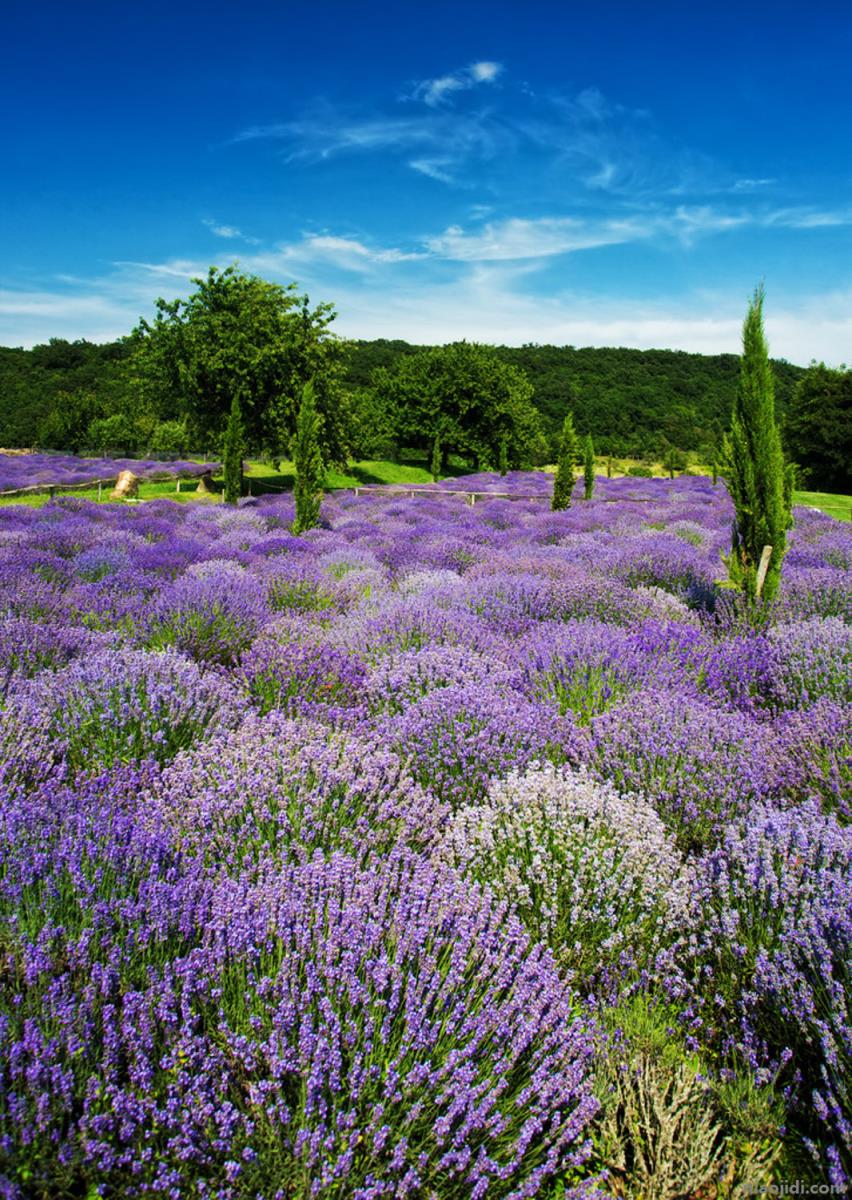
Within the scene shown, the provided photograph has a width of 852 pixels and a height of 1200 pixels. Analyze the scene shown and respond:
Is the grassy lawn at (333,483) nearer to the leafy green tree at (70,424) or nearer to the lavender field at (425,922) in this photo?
the lavender field at (425,922)

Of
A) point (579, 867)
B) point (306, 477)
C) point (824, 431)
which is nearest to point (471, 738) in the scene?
point (579, 867)

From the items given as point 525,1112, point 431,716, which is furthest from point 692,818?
point 525,1112

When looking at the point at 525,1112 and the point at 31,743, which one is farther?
the point at 31,743

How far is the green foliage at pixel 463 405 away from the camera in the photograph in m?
38.8

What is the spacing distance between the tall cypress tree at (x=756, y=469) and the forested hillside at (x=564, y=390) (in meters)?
37.6

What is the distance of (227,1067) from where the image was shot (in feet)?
5.38

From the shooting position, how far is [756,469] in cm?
705

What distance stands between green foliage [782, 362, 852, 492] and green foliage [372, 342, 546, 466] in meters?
14.9

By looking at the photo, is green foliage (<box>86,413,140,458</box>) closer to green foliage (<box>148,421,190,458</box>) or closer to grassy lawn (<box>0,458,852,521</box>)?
green foliage (<box>148,421,190,458</box>)

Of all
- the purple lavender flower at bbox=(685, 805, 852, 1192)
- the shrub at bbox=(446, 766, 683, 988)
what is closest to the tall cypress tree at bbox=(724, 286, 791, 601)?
the purple lavender flower at bbox=(685, 805, 852, 1192)

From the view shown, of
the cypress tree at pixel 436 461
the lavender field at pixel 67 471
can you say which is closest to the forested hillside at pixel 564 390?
the cypress tree at pixel 436 461

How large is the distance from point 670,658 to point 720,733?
142cm

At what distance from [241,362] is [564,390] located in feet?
166

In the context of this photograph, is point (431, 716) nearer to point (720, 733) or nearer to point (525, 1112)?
point (720, 733)
